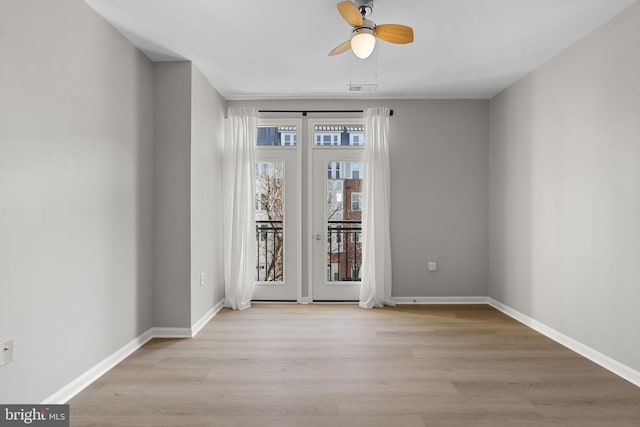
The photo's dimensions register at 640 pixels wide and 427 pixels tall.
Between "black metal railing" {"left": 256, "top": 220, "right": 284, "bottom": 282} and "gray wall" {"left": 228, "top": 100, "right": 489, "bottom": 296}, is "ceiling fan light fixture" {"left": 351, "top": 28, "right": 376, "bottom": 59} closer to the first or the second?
"gray wall" {"left": 228, "top": 100, "right": 489, "bottom": 296}

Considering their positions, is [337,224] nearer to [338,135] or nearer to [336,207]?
[336,207]

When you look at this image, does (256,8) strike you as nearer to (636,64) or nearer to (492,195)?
(636,64)

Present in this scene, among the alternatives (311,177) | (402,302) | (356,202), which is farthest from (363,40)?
(402,302)

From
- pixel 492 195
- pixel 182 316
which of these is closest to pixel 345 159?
pixel 492 195

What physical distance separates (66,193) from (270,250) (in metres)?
2.99

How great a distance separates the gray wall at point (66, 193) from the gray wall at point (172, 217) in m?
0.22

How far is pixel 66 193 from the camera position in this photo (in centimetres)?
257

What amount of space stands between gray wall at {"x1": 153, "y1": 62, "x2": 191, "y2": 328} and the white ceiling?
66 cm

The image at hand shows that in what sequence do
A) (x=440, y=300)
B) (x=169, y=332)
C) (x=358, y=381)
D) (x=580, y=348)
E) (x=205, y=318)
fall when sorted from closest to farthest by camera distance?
(x=358, y=381), (x=580, y=348), (x=169, y=332), (x=205, y=318), (x=440, y=300)

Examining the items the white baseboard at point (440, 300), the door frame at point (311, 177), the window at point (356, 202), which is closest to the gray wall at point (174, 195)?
the door frame at point (311, 177)

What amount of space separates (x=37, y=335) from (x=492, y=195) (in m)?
4.94

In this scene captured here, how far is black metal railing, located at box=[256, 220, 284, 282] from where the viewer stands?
5316 mm

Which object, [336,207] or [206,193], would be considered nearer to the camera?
[206,193]

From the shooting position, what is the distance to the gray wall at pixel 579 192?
2922 mm
